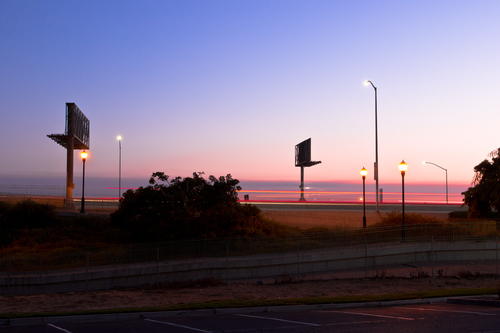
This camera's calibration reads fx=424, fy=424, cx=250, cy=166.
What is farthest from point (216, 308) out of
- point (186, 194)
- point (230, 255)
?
point (186, 194)

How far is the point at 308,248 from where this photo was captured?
69.3 ft

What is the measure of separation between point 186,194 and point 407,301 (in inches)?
556

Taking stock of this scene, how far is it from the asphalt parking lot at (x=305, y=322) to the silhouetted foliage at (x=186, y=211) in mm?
11782

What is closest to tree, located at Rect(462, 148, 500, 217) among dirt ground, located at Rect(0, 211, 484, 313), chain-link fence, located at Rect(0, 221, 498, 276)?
chain-link fence, located at Rect(0, 221, 498, 276)

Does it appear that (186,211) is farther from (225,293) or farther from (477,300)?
(477,300)

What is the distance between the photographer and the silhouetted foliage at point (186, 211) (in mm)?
22750

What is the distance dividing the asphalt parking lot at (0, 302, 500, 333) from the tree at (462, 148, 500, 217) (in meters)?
23.2

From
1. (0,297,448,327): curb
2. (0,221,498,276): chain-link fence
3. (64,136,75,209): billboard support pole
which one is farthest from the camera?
(64,136,75,209): billboard support pole

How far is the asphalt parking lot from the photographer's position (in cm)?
888

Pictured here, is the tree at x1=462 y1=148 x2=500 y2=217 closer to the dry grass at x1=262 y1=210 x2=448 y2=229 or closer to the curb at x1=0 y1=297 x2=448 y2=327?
the dry grass at x1=262 y1=210 x2=448 y2=229

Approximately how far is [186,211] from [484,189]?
23.1 metres

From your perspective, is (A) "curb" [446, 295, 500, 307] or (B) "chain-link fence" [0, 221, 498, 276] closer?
(A) "curb" [446, 295, 500, 307]

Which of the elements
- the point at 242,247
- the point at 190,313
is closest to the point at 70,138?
the point at 242,247

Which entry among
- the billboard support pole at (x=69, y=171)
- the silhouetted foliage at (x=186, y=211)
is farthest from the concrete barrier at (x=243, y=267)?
the billboard support pole at (x=69, y=171)
